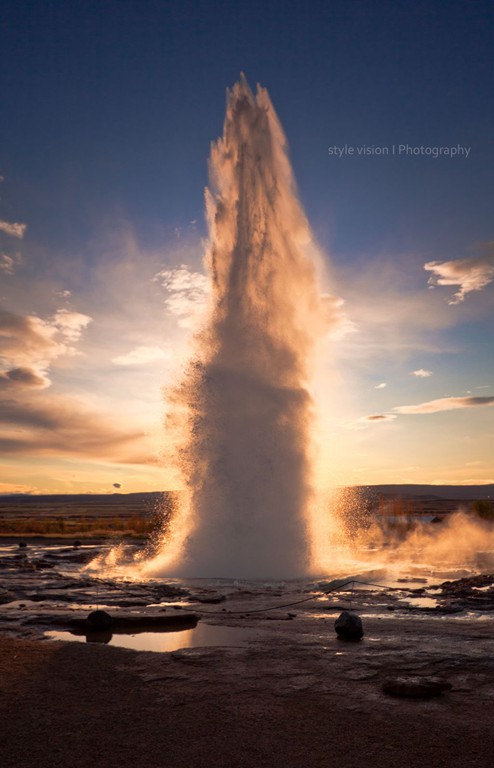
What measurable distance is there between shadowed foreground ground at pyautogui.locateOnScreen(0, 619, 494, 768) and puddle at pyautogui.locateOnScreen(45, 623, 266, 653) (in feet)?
2.65

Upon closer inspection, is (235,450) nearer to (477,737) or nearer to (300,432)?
(300,432)

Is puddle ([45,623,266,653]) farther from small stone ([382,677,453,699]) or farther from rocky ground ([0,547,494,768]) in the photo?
small stone ([382,677,453,699])

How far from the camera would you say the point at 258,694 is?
27.5ft

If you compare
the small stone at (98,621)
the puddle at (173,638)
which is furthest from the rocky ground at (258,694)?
the small stone at (98,621)

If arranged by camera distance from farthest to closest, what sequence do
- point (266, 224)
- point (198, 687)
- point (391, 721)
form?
1. point (266, 224)
2. point (198, 687)
3. point (391, 721)

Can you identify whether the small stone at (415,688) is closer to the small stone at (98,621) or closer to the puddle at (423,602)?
the small stone at (98,621)

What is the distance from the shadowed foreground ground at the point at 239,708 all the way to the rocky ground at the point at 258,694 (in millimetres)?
25

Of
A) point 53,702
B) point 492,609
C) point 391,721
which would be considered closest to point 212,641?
point 53,702

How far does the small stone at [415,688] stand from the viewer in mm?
8305

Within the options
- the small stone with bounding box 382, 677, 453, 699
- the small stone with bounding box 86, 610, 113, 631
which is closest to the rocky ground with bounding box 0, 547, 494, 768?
the small stone with bounding box 382, 677, 453, 699

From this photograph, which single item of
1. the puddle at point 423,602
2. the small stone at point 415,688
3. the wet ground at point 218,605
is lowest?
the puddle at point 423,602

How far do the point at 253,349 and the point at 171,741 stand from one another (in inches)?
844

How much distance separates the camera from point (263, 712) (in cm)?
761

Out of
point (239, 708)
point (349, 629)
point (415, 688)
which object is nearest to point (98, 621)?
point (349, 629)
